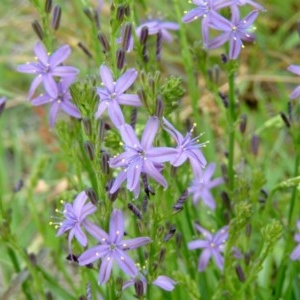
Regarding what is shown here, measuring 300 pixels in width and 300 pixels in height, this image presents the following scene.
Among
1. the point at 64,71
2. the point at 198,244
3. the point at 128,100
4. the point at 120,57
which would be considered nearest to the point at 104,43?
the point at 120,57

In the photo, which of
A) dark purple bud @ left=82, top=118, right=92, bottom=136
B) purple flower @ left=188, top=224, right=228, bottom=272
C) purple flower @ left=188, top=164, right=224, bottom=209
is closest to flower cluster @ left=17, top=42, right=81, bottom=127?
dark purple bud @ left=82, top=118, right=92, bottom=136

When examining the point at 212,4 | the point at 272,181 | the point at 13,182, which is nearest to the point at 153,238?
the point at 212,4

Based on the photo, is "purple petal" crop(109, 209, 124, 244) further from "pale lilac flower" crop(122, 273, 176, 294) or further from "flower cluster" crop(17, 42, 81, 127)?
"flower cluster" crop(17, 42, 81, 127)

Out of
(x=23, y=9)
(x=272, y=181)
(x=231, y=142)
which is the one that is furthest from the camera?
(x=23, y=9)

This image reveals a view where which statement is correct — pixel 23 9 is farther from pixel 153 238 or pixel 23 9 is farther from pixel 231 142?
pixel 153 238

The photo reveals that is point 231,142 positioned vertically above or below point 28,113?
above

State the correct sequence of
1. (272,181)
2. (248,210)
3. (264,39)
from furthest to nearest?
(264,39)
(272,181)
(248,210)

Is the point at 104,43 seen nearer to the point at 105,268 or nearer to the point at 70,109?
the point at 70,109
